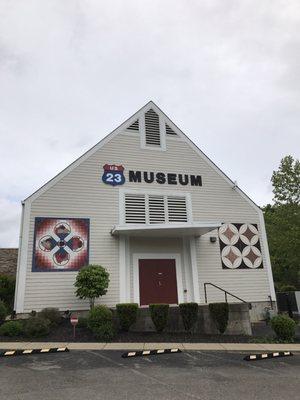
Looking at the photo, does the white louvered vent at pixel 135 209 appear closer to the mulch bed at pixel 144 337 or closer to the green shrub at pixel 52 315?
the green shrub at pixel 52 315

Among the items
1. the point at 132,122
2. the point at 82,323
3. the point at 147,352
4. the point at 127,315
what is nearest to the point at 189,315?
the point at 127,315

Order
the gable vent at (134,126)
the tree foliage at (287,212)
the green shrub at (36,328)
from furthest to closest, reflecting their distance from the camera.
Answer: the tree foliage at (287,212) → the gable vent at (134,126) → the green shrub at (36,328)

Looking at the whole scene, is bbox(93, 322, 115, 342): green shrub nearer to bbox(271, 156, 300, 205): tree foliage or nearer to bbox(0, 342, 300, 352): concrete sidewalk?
bbox(0, 342, 300, 352): concrete sidewalk

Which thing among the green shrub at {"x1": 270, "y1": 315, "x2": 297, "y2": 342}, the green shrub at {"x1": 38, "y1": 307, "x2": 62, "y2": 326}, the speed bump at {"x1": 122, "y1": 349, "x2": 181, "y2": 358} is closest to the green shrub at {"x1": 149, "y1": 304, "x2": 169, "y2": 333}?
the speed bump at {"x1": 122, "y1": 349, "x2": 181, "y2": 358}

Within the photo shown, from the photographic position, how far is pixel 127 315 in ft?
40.8

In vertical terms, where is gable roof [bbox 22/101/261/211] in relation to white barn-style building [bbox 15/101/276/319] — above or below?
above

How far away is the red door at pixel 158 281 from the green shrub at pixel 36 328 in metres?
5.07

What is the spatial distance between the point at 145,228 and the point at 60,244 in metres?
3.93

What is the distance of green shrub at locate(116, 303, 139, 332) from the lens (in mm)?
12375

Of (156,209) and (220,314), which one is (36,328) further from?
(156,209)

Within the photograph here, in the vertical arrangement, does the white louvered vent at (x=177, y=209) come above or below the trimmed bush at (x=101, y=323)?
above

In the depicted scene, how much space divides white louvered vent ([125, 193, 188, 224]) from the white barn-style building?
5 cm

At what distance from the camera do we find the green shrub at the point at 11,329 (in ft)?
37.8

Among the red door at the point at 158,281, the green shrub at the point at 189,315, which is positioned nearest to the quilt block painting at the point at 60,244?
the red door at the point at 158,281
